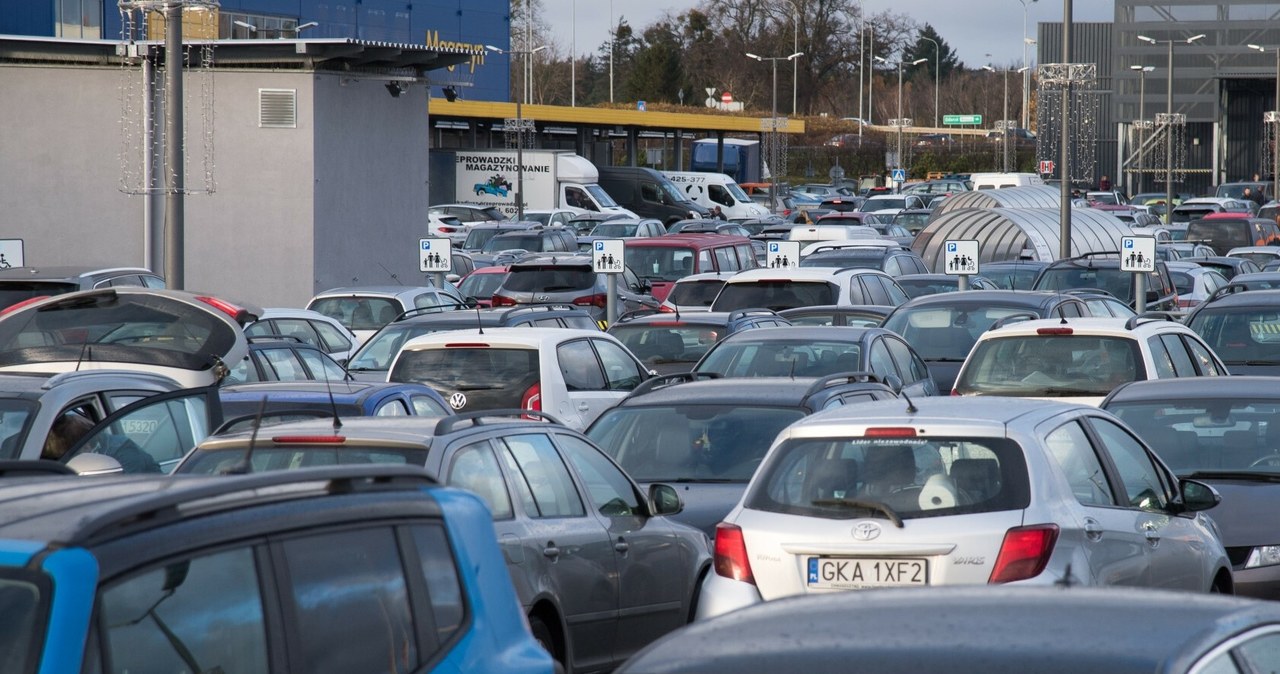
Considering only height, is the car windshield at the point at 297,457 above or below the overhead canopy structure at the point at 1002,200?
below

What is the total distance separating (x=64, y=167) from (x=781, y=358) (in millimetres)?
17260

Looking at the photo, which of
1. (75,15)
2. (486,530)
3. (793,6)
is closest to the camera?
(486,530)

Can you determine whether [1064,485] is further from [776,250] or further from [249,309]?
[776,250]

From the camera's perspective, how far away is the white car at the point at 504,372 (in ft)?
42.7

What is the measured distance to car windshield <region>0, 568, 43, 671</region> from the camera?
3342 millimetres

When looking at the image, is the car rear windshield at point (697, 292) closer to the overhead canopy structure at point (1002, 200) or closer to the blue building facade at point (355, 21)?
the overhead canopy structure at point (1002, 200)

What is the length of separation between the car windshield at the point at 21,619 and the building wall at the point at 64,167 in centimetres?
2556

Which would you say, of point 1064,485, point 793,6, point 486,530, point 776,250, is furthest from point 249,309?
point 793,6

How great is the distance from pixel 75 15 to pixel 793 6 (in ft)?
220

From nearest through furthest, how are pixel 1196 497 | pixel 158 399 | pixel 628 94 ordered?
pixel 1196 497
pixel 158 399
pixel 628 94

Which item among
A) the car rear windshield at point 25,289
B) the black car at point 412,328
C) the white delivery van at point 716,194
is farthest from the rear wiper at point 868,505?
the white delivery van at point 716,194

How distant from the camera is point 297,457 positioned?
734 centimetres

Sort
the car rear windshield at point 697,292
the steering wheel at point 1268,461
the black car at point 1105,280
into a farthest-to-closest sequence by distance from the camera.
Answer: the black car at point 1105,280
the car rear windshield at point 697,292
the steering wheel at point 1268,461

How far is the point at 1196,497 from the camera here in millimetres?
8266
